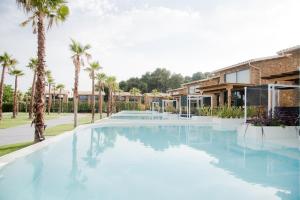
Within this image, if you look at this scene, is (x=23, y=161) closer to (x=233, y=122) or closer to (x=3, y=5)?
(x=3, y=5)

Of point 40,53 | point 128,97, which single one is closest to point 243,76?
point 40,53

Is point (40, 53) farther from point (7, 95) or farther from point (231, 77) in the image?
point (7, 95)

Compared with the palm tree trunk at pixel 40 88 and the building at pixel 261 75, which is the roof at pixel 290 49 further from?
the palm tree trunk at pixel 40 88

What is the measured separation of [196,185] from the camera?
6227 millimetres

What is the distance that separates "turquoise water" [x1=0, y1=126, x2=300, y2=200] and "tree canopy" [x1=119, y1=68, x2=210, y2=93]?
6027 cm

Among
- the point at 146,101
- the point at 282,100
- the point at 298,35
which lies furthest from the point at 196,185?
the point at 146,101

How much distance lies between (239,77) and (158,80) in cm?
4621

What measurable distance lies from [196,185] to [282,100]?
595 inches

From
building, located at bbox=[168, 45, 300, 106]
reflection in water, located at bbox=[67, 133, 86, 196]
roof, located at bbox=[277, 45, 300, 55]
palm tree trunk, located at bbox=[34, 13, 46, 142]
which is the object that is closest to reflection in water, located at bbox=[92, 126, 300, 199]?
palm tree trunk, located at bbox=[34, 13, 46, 142]

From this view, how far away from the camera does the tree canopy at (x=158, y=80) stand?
71312mm

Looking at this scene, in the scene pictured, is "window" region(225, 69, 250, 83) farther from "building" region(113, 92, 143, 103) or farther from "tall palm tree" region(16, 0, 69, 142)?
"building" region(113, 92, 143, 103)

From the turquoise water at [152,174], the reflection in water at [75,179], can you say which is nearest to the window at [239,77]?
the turquoise water at [152,174]

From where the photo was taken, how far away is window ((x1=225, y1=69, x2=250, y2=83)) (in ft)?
Result: 81.0

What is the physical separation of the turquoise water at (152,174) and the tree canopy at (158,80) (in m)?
60.3
